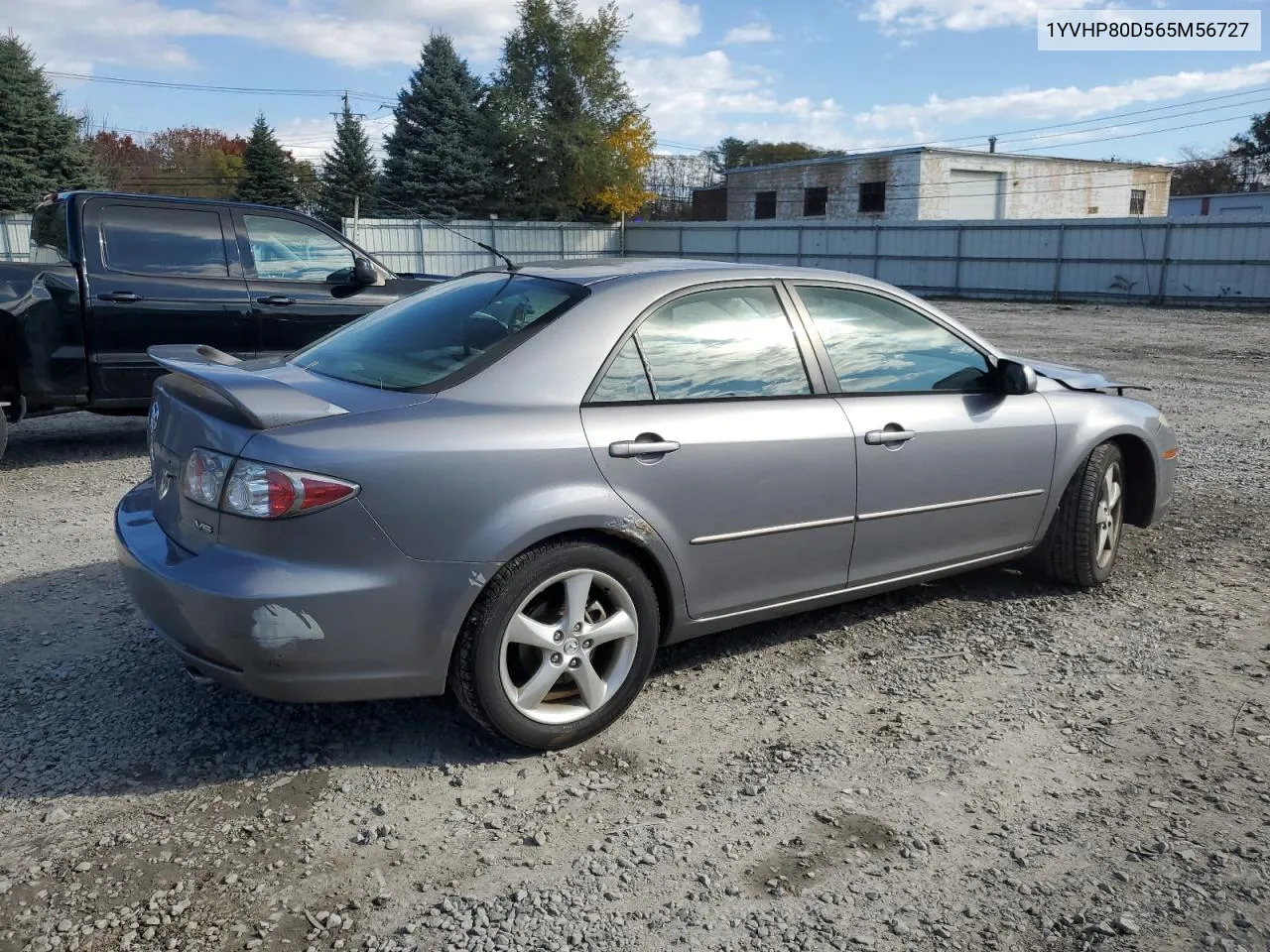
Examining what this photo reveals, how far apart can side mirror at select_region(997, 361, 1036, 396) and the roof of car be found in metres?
0.72

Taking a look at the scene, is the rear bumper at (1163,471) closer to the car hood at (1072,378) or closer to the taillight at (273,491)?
the car hood at (1072,378)

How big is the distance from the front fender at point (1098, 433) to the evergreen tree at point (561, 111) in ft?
143

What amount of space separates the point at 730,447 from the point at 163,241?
5617mm

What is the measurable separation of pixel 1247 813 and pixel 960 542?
1.55m

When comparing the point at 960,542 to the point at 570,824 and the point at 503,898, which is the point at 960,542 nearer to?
the point at 570,824

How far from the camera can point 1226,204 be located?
1641 inches

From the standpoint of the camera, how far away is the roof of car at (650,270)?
3758 mm

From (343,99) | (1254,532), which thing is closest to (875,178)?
Answer: (343,99)

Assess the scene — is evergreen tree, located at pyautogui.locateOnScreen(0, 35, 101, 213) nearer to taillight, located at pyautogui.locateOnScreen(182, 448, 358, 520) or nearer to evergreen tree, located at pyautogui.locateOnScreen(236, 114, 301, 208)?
evergreen tree, located at pyautogui.locateOnScreen(236, 114, 301, 208)

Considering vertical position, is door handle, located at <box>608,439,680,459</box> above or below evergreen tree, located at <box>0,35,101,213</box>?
below

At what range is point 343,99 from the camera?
51250 millimetres

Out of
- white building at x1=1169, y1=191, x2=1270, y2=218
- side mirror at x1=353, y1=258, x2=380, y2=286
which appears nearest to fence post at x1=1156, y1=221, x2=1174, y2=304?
white building at x1=1169, y1=191, x2=1270, y2=218

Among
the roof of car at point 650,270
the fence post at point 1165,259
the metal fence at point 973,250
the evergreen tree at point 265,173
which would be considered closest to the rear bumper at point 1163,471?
the roof of car at point 650,270

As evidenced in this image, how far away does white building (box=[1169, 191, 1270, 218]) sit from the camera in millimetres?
38938
